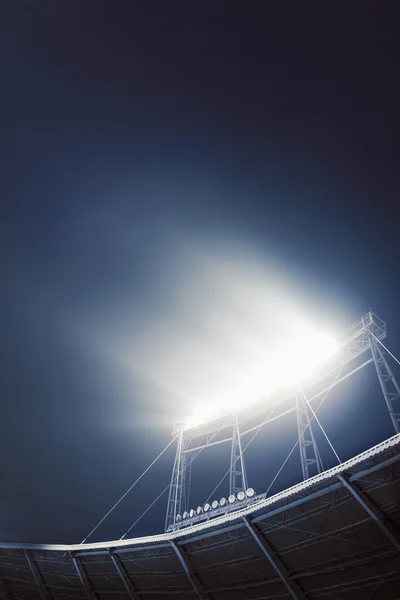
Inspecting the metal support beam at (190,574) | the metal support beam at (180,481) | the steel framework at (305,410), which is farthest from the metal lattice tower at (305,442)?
the metal support beam at (180,481)

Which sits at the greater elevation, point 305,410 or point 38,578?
point 305,410

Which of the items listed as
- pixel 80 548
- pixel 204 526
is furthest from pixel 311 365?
pixel 80 548

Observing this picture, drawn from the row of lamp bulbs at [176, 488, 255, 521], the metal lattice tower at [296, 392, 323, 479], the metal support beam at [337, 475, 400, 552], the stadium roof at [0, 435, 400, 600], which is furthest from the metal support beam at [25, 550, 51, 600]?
the metal support beam at [337, 475, 400, 552]

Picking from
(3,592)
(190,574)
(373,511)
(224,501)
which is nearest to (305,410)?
(224,501)

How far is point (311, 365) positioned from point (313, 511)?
10591 mm

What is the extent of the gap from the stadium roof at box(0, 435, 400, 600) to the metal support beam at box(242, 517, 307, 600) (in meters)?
0.04

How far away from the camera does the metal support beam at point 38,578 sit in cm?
3064

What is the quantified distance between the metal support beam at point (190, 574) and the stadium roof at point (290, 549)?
0.06 meters

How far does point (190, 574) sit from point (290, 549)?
277 inches

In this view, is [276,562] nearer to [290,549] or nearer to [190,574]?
[290,549]

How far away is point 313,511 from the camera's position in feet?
55.2

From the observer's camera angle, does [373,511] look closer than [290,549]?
Yes

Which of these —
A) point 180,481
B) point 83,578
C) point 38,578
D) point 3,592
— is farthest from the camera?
point 3,592

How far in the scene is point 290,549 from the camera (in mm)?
18219
